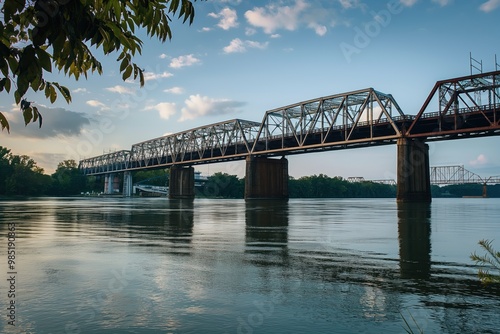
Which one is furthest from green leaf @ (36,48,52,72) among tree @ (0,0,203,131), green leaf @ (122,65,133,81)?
green leaf @ (122,65,133,81)

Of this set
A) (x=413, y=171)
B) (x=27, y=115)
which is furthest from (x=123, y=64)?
(x=413, y=171)

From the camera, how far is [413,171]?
237 ft

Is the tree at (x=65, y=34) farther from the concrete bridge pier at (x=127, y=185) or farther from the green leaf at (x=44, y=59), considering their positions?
the concrete bridge pier at (x=127, y=185)

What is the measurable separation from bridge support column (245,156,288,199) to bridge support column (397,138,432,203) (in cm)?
4259

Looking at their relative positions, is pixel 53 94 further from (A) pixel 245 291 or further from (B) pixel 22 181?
(B) pixel 22 181

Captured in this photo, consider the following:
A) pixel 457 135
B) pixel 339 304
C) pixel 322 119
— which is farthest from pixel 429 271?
pixel 322 119

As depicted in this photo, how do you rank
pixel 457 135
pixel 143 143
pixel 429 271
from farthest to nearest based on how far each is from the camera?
pixel 143 143 → pixel 457 135 → pixel 429 271

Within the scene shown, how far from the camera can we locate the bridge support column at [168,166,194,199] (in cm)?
14112

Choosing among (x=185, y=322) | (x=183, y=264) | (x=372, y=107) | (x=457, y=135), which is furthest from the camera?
(x=372, y=107)

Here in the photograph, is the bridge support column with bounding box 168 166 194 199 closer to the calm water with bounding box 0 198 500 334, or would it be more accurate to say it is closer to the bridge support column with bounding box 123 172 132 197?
the bridge support column with bounding box 123 172 132 197

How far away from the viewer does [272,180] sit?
380 ft

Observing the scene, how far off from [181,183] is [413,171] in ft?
298

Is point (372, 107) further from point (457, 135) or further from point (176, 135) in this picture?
point (176, 135)

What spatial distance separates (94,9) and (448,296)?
6.41 m
